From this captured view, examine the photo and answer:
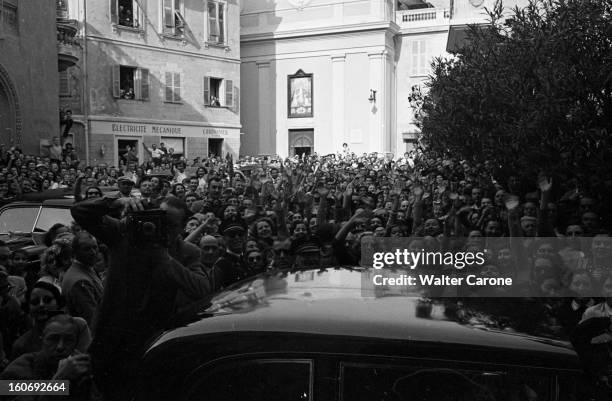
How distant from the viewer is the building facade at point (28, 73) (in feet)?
58.7

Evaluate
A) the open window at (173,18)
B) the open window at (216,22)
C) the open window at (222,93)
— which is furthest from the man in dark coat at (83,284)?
the open window at (216,22)

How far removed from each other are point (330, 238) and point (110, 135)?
73.9ft

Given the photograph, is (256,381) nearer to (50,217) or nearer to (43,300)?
(43,300)

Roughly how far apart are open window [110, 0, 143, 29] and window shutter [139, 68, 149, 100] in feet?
6.39

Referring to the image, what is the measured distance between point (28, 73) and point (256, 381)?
1888cm

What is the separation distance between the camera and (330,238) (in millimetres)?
6641

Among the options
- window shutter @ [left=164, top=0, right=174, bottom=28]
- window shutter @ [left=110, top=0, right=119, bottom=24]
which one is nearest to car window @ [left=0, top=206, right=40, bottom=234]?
window shutter @ [left=110, top=0, right=119, bottom=24]

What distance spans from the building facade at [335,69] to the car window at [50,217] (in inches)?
1028

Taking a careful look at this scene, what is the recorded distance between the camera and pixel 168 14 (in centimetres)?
2939

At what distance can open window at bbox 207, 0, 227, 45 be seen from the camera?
103 feet

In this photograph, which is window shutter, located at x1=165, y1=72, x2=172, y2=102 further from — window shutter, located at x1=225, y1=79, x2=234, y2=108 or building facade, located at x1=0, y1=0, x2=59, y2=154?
building facade, located at x1=0, y1=0, x2=59, y2=154

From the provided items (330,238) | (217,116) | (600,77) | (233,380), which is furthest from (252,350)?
(217,116)

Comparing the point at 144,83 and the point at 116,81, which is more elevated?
the point at 144,83

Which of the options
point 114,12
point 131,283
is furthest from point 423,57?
point 131,283
